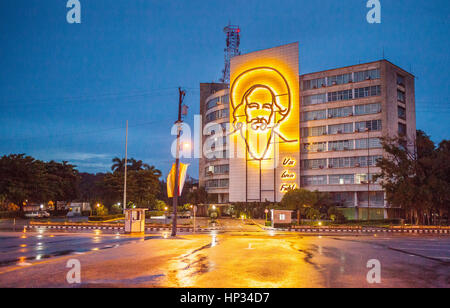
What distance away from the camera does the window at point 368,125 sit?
6436 centimetres

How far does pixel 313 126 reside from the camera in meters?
70.4

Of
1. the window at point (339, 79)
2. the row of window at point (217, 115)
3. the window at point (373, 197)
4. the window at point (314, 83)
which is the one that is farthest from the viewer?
the row of window at point (217, 115)

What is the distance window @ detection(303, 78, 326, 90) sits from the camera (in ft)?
229

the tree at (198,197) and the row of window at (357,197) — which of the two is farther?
the tree at (198,197)

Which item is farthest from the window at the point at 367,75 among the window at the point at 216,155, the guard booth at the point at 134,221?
the guard booth at the point at 134,221

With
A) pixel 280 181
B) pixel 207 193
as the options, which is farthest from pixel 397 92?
pixel 207 193

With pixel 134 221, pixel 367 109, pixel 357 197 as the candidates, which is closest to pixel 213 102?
pixel 367 109

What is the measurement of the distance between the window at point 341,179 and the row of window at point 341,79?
55.5 ft

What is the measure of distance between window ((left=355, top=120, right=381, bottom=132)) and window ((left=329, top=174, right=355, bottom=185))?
8.40 m

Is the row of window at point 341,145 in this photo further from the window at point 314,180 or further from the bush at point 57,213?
the bush at point 57,213

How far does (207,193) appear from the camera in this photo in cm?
8488

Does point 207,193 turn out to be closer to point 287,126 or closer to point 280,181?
point 280,181

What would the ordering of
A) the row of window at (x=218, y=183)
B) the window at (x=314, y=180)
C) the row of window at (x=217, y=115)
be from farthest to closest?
the row of window at (x=218, y=183) → the row of window at (x=217, y=115) → the window at (x=314, y=180)

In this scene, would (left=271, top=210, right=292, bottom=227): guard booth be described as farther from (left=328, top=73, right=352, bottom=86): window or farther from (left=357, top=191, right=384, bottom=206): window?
(left=328, top=73, right=352, bottom=86): window
